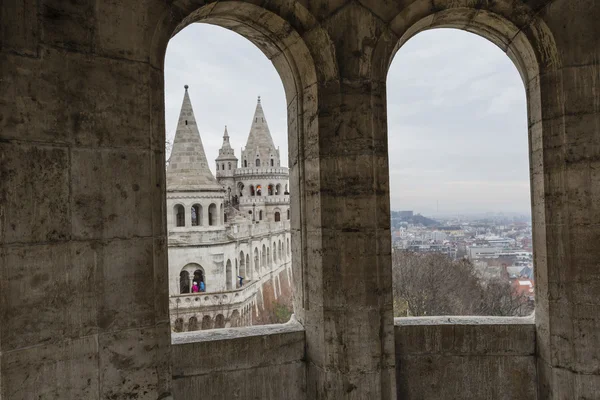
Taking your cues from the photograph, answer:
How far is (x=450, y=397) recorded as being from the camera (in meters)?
3.46

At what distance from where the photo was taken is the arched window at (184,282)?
24.1 metres

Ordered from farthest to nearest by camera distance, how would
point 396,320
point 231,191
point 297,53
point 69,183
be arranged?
point 231,191
point 396,320
point 297,53
point 69,183

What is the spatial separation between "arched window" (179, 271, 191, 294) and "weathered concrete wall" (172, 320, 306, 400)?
21.7 m

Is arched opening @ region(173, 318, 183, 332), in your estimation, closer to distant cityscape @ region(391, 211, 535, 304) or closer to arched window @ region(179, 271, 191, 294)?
arched window @ region(179, 271, 191, 294)

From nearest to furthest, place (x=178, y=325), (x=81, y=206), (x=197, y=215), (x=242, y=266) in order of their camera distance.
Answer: (x=81, y=206)
(x=178, y=325)
(x=197, y=215)
(x=242, y=266)

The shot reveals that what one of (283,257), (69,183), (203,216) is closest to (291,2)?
(69,183)

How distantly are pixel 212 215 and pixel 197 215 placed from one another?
805mm

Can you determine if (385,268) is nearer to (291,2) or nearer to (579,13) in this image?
(291,2)

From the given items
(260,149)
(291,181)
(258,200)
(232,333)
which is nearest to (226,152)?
(260,149)

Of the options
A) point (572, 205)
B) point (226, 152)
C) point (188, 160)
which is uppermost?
point (226, 152)

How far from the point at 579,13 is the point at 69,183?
3.60 m

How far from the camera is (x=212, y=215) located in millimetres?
24219

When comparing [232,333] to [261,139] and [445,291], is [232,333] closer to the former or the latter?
[445,291]

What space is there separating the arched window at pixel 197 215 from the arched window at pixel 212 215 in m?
0.54
